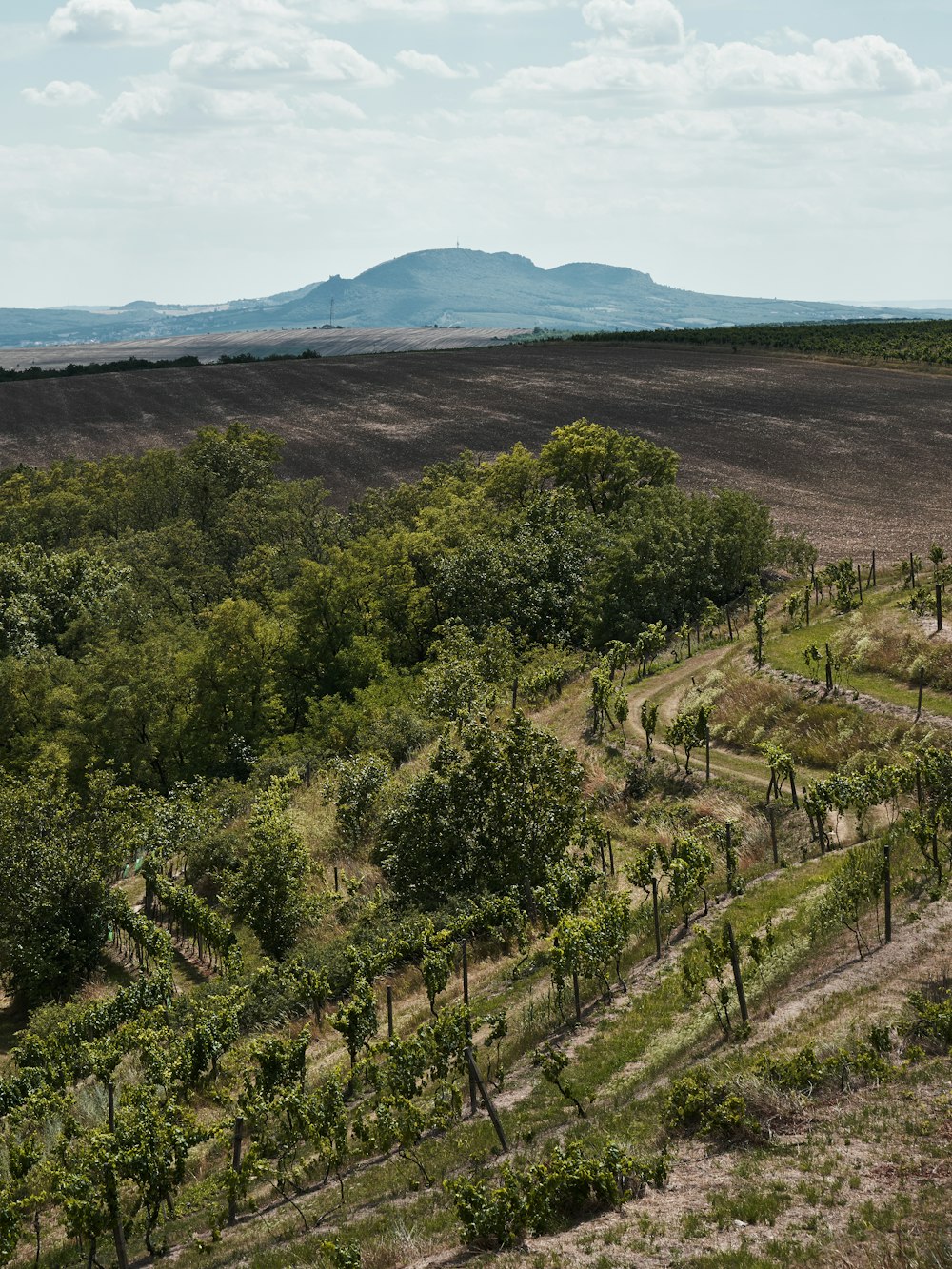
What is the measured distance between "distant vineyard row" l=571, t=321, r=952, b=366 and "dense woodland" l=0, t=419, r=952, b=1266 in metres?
78.7

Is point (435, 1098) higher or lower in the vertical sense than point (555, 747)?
lower


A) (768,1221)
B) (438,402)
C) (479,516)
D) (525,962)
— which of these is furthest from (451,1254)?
(438,402)

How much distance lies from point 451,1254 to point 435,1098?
7283 mm

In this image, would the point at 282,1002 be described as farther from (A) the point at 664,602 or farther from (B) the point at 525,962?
(A) the point at 664,602

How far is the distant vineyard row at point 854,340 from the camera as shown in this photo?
497 feet

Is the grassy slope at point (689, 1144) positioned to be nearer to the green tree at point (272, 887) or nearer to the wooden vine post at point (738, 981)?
the wooden vine post at point (738, 981)

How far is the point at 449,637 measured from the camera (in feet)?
222

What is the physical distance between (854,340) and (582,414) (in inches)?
2676

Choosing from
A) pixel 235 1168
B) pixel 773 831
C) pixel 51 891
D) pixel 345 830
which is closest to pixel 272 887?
pixel 345 830

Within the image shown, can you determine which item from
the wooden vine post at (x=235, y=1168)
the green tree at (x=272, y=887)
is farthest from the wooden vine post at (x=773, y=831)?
the wooden vine post at (x=235, y=1168)

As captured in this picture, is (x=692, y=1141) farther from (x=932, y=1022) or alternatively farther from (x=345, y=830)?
(x=345, y=830)

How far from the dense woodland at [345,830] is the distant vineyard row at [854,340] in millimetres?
78741

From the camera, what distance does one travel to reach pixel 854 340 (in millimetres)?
171000

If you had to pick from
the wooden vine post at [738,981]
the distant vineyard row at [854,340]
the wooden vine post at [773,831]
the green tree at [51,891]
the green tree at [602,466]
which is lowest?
the green tree at [51,891]
